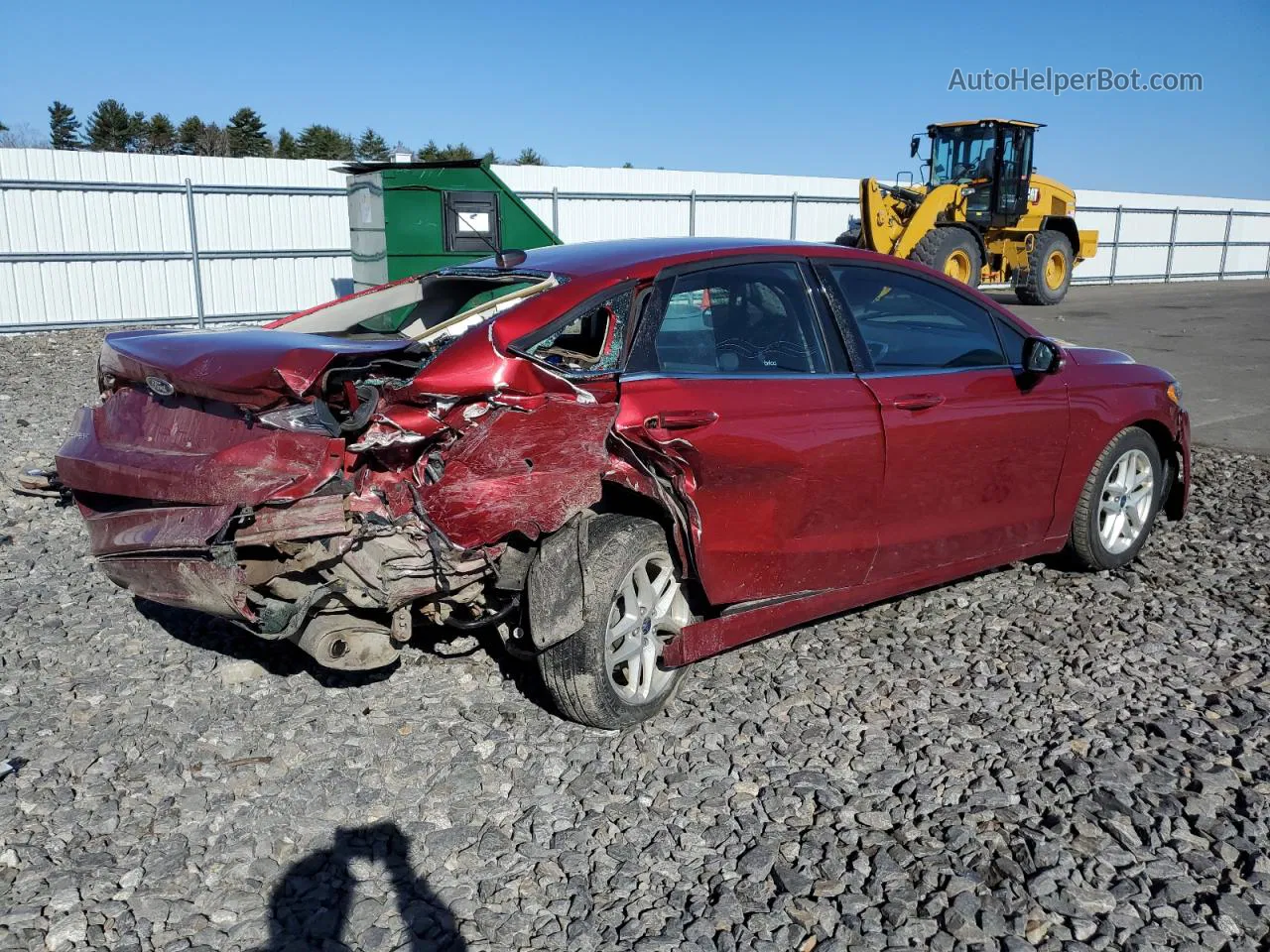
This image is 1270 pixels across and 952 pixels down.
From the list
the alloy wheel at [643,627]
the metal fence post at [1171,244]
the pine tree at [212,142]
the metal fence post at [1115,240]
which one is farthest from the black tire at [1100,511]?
the pine tree at [212,142]

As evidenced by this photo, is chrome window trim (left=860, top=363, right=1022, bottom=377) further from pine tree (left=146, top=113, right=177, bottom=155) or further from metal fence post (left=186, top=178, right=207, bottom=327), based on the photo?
pine tree (left=146, top=113, right=177, bottom=155)

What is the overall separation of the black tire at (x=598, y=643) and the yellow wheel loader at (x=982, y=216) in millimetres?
13968

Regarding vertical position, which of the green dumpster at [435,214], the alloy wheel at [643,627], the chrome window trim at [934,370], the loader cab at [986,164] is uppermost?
the loader cab at [986,164]

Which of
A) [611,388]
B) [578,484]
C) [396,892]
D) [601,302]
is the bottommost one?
[396,892]

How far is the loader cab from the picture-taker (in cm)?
1967

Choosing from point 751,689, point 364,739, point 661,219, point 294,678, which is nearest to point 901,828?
point 751,689

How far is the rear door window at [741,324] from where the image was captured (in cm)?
370

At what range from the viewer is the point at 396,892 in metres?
2.78

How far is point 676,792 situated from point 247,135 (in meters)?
66.7

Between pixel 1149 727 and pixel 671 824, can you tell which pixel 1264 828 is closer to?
pixel 1149 727

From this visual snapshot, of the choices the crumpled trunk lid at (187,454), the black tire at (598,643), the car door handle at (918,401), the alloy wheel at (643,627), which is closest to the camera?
the crumpled trunk lid at (187,454)

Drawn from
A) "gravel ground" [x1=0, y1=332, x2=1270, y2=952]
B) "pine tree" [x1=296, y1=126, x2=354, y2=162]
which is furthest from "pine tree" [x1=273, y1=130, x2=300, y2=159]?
"gravel ground" [x1=0, y1=332, x2=1270, y2=952]

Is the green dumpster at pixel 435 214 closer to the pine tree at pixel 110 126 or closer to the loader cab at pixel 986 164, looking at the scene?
the loader cab at pixel 986 164

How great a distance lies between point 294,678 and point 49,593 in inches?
67.3
